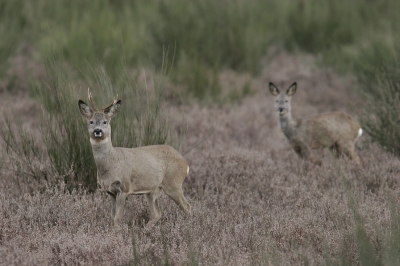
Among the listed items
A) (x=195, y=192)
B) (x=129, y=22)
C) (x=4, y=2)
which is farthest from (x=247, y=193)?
(x=129, y=22)

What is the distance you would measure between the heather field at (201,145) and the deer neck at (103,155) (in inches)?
20.4

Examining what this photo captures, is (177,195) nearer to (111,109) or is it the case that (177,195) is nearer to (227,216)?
(227,216)

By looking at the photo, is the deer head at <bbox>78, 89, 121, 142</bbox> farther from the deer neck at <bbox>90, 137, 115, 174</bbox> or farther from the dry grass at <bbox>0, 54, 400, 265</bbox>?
the dry grass at <bbox>0, 54, 400, 265</bbox>

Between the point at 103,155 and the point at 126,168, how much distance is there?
0.23 metres

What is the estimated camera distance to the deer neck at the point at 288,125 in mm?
8844

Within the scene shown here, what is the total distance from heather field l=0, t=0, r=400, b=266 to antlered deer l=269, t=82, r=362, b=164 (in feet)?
0.57

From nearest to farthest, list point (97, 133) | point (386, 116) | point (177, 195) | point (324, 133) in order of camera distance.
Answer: point (97, 133), point (177, 195), point (386, 116), point (324, 133)

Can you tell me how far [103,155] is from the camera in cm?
542

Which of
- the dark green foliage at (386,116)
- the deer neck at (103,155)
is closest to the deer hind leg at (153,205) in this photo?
the deer neck at (103,155)

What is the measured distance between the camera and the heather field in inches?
191

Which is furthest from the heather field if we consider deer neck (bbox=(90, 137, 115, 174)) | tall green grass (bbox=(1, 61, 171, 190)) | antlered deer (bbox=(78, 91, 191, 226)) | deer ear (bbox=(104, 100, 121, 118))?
deer ear (bbox=(104, 100, 121, 118))

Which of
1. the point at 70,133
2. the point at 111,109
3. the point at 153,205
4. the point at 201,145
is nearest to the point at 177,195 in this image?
the point at 153,205

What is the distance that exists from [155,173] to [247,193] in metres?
1.43

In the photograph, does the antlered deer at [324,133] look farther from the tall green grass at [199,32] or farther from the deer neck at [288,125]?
the tall green grass at [199,32]
